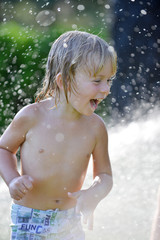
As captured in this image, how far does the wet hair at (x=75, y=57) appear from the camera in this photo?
1707 mm

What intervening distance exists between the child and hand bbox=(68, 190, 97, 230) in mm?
100

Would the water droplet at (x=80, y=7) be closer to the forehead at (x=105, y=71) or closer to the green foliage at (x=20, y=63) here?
the green foliage at (x=20, y=63)

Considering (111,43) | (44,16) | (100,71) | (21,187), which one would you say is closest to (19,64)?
(111,43)

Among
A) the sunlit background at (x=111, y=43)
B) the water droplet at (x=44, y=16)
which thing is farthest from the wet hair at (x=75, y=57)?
the water droplet at (x=44, y=16)

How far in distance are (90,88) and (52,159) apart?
367mm

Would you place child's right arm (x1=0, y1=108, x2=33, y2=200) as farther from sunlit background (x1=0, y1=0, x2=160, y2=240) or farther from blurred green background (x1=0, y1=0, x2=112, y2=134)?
blurred green background (x1=0, y1=0, x2=112, y2=134)

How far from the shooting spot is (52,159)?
1.77 meters

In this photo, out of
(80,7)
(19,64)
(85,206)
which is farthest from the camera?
(80,7)

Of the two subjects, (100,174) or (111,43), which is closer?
(100,174)

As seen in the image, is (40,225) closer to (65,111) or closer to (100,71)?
(65,111)

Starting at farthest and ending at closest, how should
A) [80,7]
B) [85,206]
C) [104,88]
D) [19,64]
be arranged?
[80,7], [19,64], [104,88], [85,206]

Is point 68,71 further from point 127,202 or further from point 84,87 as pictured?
point 127,202

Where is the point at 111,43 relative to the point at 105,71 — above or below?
below

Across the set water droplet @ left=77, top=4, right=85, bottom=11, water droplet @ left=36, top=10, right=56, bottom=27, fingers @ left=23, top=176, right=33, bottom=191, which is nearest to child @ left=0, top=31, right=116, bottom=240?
fingers @ left=23, top=176, right=33, bottom=191
